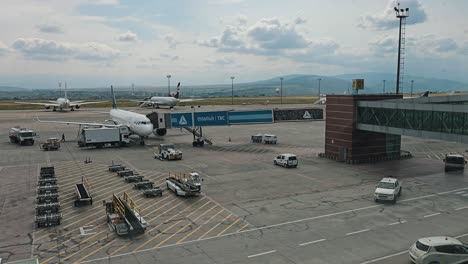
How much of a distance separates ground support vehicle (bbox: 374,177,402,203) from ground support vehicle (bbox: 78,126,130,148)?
49.1 meters

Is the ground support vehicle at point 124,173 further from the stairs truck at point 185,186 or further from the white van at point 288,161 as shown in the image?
the white van at point 288,161

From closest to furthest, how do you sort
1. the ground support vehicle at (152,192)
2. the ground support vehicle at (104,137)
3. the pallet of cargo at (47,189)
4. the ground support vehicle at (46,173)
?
the ground support vehicle at (152,192)
the pallet of cargo at (47,189)
the ground support vehicle at (46,173)
the ground support vehicle at (104,137)

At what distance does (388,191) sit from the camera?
36.2 metres

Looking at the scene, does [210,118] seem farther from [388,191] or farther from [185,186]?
[388,191]

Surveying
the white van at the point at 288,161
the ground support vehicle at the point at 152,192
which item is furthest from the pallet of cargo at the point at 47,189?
the white van at the point at 288,161

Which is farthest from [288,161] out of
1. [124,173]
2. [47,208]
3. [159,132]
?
[159,132]

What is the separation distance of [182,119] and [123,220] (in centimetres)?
4624

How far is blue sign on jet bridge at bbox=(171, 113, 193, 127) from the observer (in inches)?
2958

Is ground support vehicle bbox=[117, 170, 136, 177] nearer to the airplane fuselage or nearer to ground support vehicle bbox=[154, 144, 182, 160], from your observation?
ground support vehicle bbox=[154, 144, 182, 160]

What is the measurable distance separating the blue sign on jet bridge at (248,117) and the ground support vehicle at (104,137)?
20133 mm

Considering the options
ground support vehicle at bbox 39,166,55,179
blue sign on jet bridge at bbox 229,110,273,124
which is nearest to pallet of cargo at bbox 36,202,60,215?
ground support vehicle at bbox 39,166,55,179

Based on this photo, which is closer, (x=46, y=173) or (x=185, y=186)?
(x=185, y=186)

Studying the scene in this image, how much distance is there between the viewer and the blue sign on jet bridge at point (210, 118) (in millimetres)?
75250

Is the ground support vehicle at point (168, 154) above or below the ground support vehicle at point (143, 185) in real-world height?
above
